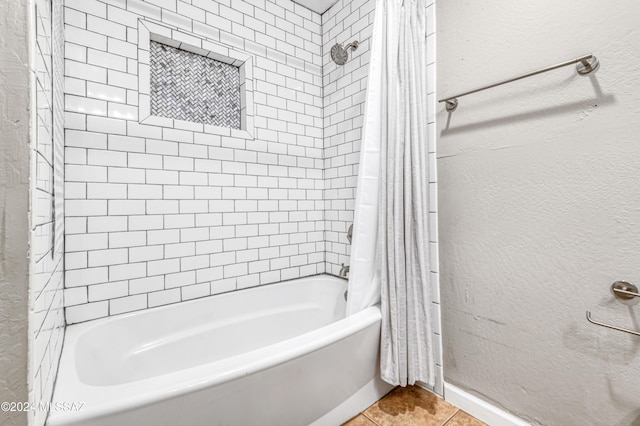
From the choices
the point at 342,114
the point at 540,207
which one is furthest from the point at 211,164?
the point at 540,207

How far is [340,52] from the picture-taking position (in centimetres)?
190

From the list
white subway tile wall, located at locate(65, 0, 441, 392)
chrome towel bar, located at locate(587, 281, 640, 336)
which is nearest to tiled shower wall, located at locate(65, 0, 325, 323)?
white subway tile wall, located at locate(65, 0, 441, 392)

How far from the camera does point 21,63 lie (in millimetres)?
563

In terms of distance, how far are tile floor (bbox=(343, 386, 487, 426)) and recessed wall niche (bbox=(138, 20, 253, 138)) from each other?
5.75 ft

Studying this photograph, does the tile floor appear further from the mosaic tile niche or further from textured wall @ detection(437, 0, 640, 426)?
the mosaic tile niche

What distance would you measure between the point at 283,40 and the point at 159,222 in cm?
157

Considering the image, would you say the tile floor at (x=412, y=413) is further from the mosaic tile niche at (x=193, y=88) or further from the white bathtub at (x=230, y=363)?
the mosaic tile niche at (x=193, y=88)

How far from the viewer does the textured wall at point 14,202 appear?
551mm

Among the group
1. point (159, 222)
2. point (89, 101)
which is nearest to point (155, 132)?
point (89, 101)

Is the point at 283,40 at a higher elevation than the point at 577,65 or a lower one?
higher

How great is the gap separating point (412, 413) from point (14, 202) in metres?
1.66

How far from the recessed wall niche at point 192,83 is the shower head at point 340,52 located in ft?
1.90

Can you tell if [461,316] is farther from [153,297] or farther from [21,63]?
[21,63]

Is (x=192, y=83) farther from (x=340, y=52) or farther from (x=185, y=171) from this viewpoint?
(x=340, y=52)
